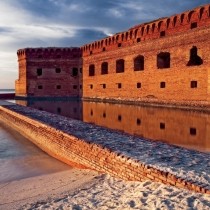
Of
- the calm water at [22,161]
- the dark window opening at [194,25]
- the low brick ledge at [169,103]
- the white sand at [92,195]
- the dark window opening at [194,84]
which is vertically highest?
the dark window opening at [194,25]

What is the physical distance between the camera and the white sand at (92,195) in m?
3.34

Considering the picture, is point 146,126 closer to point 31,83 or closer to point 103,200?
point 103,200

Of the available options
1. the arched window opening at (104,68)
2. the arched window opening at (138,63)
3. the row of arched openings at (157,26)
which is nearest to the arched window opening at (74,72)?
the row of arched openings at (157,26)

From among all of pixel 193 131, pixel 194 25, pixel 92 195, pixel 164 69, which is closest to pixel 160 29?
pixel 164 69

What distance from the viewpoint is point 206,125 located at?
10.9 m

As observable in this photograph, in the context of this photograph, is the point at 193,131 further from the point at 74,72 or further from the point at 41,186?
the point at 74,72

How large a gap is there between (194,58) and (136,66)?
16.9ft

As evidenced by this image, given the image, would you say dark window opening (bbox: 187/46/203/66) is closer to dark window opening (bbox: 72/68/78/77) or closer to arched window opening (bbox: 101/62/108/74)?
arched window opening (bbox: 101/62/108/74)

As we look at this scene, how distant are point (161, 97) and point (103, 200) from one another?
16150mm

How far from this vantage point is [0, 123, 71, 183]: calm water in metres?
5.86

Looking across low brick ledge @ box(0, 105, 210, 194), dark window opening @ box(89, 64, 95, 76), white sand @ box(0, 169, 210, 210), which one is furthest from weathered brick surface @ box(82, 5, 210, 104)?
white sand @ box(0, 169, 210, 210)

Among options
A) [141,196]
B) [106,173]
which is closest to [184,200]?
[141,196]

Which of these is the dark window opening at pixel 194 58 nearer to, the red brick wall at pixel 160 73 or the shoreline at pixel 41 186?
the red brick wall at pixel 160 73

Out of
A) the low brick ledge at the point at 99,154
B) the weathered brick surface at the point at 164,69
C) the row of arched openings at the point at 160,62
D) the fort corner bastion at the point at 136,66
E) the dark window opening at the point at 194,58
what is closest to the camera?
the low brick ledge at the point at 99,154
